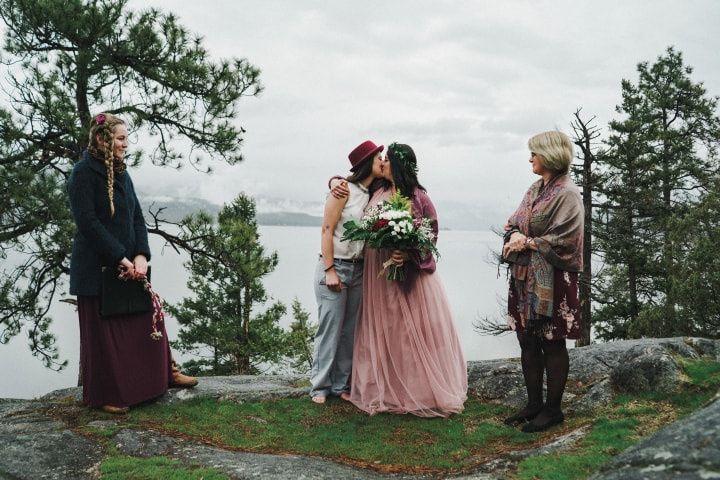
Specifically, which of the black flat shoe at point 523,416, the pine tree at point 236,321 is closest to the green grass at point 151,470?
the black flat shoe at point 523,416

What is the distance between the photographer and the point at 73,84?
1038 cm

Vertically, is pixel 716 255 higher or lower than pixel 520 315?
higher

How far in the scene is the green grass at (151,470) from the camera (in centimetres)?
387

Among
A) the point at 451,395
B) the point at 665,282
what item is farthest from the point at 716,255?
the point at 451,395

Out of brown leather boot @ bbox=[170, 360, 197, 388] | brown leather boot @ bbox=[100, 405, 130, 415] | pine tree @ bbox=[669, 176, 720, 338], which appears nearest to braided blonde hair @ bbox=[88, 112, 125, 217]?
brown leather boot @ bbox=[100, 405, 130, 415]

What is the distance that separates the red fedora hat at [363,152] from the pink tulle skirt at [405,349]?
37.5 inches

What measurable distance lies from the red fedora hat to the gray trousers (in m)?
1.08

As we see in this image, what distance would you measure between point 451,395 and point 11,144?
912 cm

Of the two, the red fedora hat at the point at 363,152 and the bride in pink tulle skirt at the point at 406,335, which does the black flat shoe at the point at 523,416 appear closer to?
the bride in pink tulle skirt at the point at 406,335

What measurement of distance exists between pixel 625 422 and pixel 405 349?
6.94ft

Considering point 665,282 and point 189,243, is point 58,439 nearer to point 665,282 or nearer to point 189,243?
point 189,243

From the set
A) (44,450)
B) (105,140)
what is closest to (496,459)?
(44,450)

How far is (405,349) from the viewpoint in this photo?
569 centimetres

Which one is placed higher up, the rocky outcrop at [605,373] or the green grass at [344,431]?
the rocky outcrop at [605,373]
